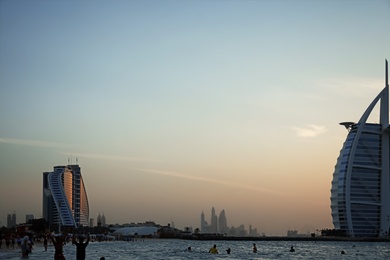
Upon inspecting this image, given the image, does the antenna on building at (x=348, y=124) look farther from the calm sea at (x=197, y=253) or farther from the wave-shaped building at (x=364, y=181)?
the calm sea at (x=197, y=253)

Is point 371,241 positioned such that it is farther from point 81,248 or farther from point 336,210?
point 81,248

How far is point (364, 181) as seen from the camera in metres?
160

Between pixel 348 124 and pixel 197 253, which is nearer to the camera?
pixel 197 253

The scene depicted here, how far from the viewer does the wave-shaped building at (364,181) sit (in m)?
158

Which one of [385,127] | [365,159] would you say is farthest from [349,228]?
[385,127]

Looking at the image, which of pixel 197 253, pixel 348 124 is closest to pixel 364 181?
pixel 348 124

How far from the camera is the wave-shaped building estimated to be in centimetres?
15762

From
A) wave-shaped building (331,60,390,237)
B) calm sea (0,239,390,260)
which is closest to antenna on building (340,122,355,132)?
wave-shaped building (331,60,390,237)

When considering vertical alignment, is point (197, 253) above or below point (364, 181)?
below

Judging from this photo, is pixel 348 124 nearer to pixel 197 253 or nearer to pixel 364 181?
pixel 364 181

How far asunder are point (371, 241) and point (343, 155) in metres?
23.6

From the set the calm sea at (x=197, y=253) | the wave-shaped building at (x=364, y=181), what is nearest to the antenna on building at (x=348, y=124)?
the wave-shaped building at (x=364, y=181)

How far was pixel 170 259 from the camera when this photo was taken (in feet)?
211

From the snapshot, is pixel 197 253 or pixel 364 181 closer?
pixel 197 253
